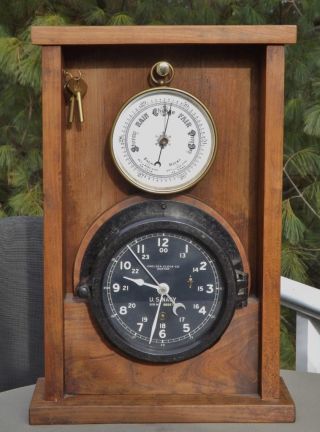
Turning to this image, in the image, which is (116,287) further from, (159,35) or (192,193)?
(159,35)

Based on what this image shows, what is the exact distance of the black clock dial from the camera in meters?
1.12

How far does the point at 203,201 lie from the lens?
1152 millimetres

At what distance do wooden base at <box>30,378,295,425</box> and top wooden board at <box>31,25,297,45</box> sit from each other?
54 centimetres

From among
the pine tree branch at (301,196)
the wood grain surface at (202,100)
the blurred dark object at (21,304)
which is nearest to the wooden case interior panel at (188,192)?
the wood grain surface at (202,100)

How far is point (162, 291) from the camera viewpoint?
112 centimetres

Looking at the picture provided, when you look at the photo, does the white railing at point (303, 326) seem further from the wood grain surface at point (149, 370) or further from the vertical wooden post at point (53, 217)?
the vertical wooden post at point (53, 217)

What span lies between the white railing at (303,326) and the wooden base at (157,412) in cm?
38

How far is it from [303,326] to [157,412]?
0.52 m

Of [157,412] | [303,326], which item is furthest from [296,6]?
[157,412]

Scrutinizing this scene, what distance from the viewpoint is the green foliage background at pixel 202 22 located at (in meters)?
3.03

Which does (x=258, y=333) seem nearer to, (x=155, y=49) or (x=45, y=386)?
(x=45, y=386)

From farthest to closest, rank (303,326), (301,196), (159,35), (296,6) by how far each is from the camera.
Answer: (296,6) → (301,196) → (303,326) → (159,35)

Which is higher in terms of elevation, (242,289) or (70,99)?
(70,99)

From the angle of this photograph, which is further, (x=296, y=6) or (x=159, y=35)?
(x=296, y=6)
